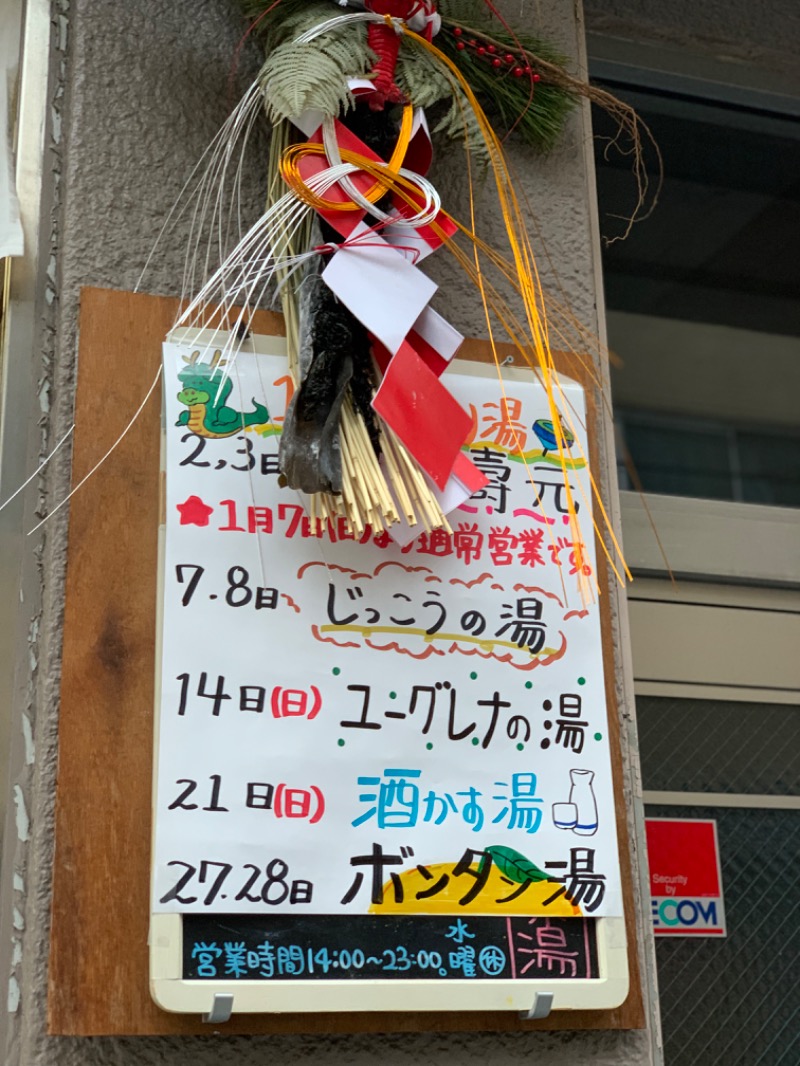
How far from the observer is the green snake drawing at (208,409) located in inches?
54.1

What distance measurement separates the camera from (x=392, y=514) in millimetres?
1289

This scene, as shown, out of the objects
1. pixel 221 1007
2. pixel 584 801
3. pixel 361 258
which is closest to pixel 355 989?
pixel 221 1007

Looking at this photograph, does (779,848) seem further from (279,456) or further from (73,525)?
(73,525)

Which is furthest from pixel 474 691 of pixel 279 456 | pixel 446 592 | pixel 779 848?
pixel 779 848

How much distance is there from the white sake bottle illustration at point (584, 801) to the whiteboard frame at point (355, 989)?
0.10m

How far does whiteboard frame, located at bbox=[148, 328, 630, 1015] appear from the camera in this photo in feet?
3.87

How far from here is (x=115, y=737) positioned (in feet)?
4.16

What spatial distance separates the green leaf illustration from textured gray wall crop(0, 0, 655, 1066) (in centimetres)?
18

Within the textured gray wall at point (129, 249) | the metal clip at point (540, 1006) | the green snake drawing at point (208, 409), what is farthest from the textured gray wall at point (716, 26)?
the metal clip at point (540, 1006)

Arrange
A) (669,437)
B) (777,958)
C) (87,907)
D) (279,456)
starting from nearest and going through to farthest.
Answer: (87,907) < (279,456) < (777,958) < (669,437)

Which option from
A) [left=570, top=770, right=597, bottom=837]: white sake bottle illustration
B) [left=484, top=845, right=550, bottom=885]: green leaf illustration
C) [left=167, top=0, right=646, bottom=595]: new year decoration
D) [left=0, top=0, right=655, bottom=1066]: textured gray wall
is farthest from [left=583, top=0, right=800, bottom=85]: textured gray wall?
[left=484, top=845, right=550, bottom=885]: green leaf illustration

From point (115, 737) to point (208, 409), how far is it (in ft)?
1.27

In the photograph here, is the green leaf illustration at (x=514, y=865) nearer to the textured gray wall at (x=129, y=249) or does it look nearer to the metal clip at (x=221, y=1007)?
the textured gray wall at (x=129, y=249)

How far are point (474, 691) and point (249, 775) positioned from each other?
285mm
